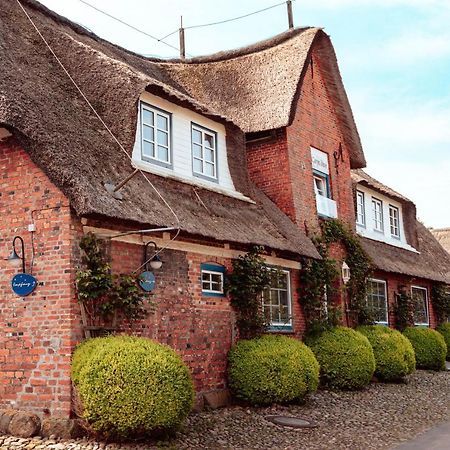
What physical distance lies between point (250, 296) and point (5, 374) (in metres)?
5.10

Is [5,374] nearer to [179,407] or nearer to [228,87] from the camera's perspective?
[179,407]

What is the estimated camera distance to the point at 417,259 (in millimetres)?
23453

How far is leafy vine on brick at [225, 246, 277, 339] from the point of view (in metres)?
12.7

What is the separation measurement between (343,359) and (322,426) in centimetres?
378

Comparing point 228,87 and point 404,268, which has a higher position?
point 228,87

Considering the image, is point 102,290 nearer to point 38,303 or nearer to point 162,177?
point 38,303

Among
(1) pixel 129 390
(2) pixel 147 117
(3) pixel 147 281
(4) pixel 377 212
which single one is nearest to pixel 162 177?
(2) pixel 147 117

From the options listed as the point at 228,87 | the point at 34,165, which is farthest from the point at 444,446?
the point at 228,87

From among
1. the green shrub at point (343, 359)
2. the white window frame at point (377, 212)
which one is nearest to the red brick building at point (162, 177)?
the green shrub at point (343, 359)

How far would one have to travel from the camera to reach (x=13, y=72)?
413 inches

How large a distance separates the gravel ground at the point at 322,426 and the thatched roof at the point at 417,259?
5849 millimetres

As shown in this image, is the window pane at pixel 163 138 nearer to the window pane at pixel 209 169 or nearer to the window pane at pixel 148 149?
the window pane at pixel 148 149

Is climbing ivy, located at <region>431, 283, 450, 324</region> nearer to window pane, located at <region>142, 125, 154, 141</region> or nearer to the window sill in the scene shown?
the window sill

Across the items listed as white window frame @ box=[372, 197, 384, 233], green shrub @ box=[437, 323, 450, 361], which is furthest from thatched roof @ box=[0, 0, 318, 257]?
green shrub @ box=[437, 323, 450, 361]
